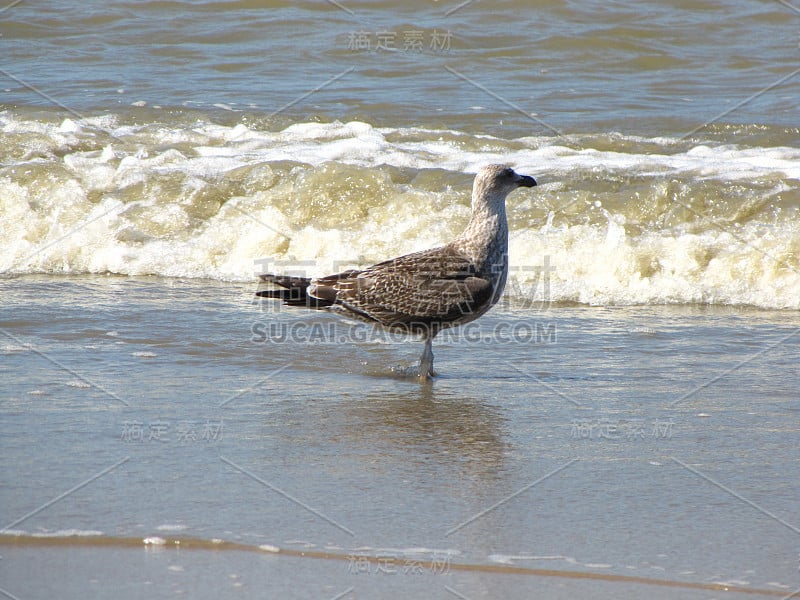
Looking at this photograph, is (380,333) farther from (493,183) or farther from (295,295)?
(493,183)

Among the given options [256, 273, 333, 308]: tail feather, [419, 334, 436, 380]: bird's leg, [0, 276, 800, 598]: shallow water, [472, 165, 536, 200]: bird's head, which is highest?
[472, 165, 536, 200]: bird's head

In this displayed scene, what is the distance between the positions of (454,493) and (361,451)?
64 centimetres

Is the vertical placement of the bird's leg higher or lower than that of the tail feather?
lower

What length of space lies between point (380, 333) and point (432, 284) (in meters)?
1.12

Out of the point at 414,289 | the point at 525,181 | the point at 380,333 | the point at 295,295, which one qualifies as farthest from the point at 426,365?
the point at 525,181

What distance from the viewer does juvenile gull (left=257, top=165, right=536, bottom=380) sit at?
585 cm

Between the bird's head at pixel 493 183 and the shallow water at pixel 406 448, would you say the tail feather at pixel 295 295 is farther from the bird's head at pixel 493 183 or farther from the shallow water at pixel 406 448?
the bird's head at pixel 493 183

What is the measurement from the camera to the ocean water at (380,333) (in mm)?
3625

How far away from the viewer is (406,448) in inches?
183

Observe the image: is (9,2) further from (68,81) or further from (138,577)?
(138,577)

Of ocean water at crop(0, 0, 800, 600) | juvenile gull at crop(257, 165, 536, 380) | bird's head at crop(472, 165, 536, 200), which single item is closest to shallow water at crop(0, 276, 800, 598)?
ocean water at crop(0, 0, 800, 600)

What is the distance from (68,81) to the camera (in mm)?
13641

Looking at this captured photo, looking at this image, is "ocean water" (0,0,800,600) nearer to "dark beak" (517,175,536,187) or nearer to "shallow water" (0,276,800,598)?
"shallow water" (0,276,800,598)

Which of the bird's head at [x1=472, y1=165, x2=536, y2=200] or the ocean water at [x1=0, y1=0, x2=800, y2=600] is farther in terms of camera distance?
the bird's head at [x1=472, y1=165, x2=536, y2=200]
